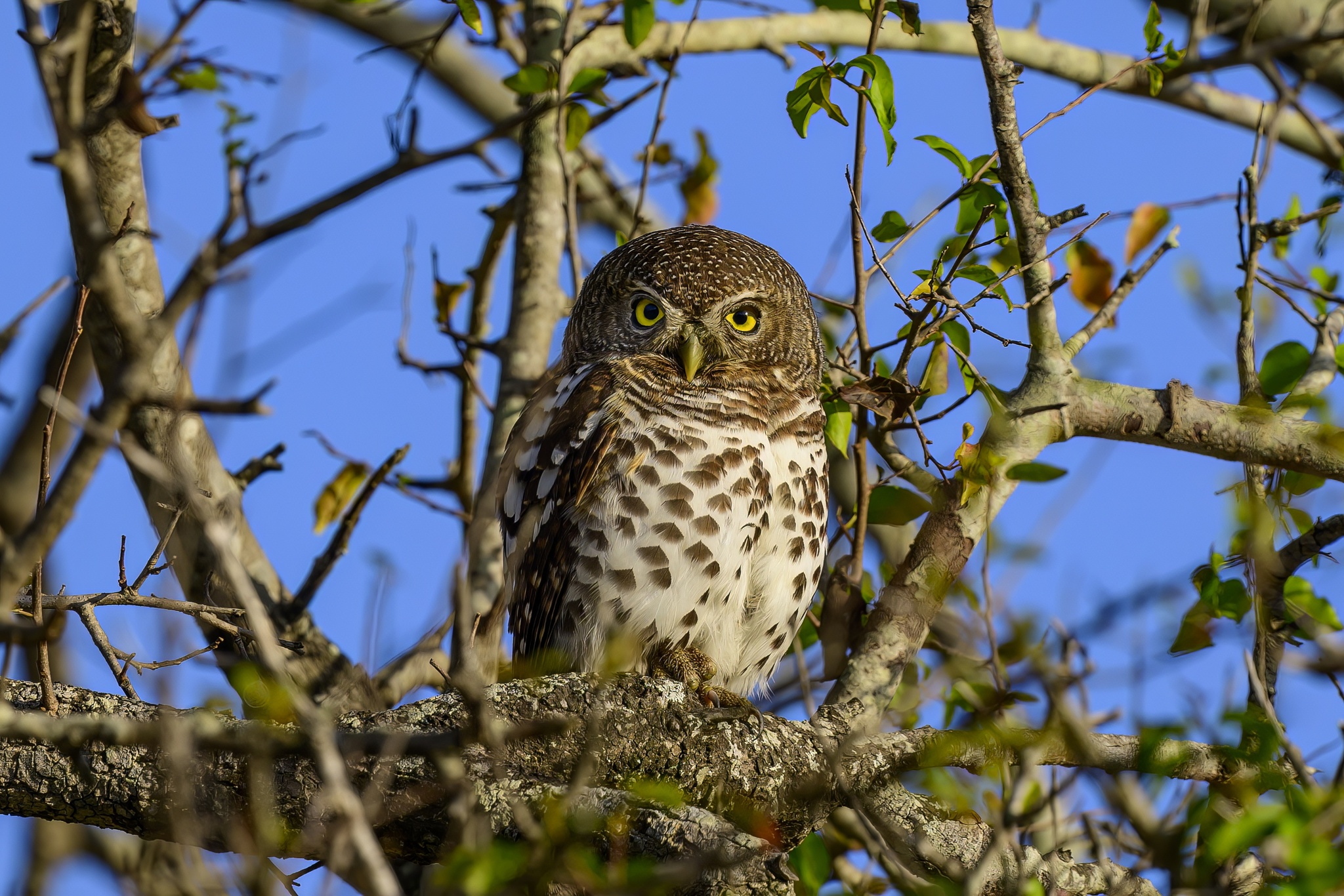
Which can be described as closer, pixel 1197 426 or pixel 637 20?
pixel 1197 426

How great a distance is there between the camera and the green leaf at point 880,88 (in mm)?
3365

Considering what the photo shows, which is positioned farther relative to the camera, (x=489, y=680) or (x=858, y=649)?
(x=489, y=680)

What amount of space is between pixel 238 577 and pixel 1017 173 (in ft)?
9.17

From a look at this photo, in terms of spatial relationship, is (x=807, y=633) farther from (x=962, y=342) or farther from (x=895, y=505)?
(x=962, y=342)

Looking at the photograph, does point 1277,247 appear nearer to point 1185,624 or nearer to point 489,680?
point 1185,624

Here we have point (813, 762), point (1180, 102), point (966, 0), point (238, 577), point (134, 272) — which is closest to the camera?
point (238, 577)

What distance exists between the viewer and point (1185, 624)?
3.73 m

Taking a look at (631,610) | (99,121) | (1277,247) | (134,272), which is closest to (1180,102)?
(1277,247)

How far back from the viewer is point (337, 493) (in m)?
5.08

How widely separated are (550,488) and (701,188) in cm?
209

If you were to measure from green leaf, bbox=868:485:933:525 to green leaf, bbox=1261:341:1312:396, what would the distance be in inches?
42.2

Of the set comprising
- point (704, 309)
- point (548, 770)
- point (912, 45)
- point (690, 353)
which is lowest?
point (548, 770)

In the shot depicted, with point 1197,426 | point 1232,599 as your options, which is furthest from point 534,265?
point 1232,599

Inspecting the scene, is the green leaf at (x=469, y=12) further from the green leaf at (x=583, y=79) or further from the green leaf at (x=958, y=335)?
the green leaf at (x=958, y=335)
